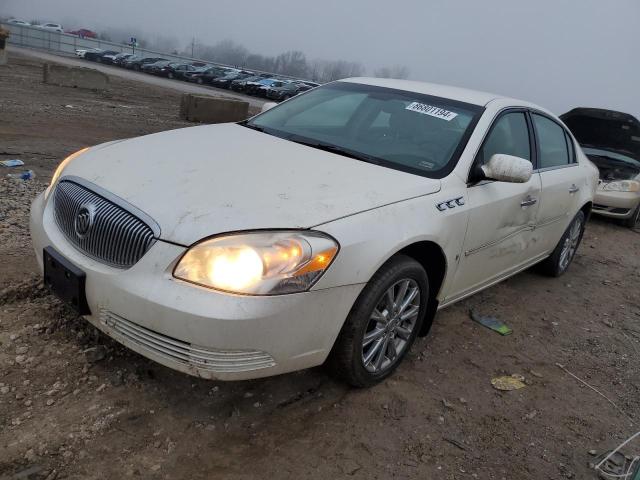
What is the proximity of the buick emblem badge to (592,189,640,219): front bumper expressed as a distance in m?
8.04

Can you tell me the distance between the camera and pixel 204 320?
210 centimetres

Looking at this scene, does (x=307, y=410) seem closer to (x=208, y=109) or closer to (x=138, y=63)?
(x=208, y=109)

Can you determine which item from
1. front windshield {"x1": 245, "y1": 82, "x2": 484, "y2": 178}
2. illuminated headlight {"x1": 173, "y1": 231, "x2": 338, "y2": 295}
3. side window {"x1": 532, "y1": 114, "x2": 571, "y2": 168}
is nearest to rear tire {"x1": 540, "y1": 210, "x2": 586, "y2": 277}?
side window {"x1": 532, "y1": 114, "x2": 571, "y2": 168}

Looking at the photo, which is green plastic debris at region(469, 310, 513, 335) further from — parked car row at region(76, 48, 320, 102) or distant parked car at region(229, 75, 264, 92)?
distant parked car at region(229, 75, 264, 92)

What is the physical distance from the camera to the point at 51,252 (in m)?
2.55

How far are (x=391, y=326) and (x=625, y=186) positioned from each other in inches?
284

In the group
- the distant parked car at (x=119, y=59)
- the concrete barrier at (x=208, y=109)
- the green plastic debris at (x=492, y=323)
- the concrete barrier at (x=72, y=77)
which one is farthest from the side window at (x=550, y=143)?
the distant parked car at (x=119, y=59)

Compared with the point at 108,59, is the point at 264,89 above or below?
above

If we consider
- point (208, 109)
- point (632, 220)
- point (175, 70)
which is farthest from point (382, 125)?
point (175, 70)

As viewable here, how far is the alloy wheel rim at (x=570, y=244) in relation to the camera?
5.11 m

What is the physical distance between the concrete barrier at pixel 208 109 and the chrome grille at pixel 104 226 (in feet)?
38.4

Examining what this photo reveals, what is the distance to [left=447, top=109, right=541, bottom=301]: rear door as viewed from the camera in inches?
128

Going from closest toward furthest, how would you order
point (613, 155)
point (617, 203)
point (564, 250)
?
point (564, 250), point (617, 203), point (613, 155)

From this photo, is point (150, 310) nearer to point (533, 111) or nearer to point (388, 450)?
point (388, 450)
